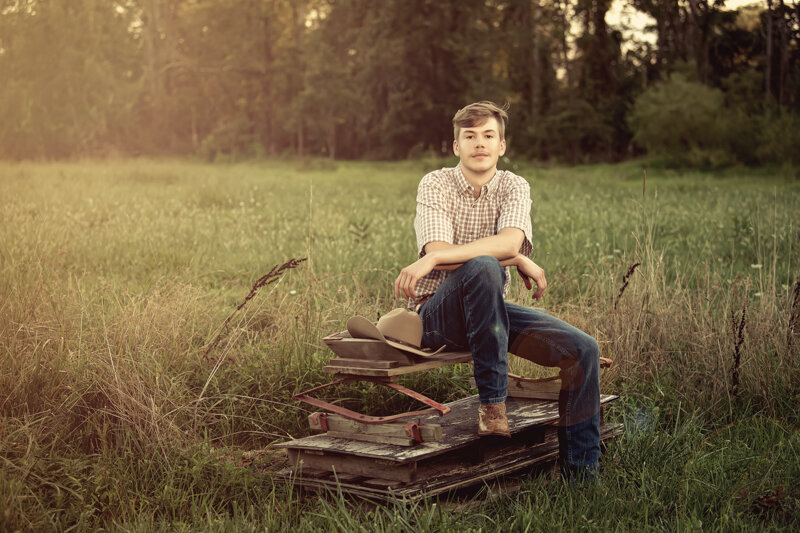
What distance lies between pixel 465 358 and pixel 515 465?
604 mm

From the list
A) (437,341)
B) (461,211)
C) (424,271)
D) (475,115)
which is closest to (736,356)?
(461,211)

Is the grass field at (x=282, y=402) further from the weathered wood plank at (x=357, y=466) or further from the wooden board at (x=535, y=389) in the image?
the wooden board at (x=535, y=389)

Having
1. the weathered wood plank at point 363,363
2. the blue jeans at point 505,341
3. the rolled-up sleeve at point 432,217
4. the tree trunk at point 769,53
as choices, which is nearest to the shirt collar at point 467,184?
the rolled-up sleeve at point 432,217

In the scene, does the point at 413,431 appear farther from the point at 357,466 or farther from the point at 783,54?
the point at 783,54

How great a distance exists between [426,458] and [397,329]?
57 centimetres

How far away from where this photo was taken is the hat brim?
11.7 feet

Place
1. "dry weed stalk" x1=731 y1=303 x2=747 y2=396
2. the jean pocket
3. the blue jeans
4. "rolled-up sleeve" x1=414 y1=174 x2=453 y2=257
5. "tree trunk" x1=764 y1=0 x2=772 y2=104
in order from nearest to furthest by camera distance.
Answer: the blue jeans, the jean pocket, "rolled-up sleeve" x1=414 y1=174 x2=453 y2=257, "dry weed stalk" x1=731 y1=303 x2=747 y2=396, "tree trunk" x1=764 y1=0 x2=772 y2=104

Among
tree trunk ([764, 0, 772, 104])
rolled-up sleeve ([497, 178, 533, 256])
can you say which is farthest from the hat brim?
tree trunk ([764, 0, 772, 104])

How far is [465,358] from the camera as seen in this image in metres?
3.74

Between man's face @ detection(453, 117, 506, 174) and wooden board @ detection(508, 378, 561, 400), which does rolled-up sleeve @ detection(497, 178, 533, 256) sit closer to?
man's face @ detection(453, 117, 506, 174)

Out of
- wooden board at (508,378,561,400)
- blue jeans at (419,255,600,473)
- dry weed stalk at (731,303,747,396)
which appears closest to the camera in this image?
blue jeans at (419,255,600,473)

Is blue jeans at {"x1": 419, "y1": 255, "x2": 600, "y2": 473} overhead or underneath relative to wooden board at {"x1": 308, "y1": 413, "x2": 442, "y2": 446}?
overhead

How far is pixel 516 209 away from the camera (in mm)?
4012

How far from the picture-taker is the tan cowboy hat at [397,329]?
3.62 m
